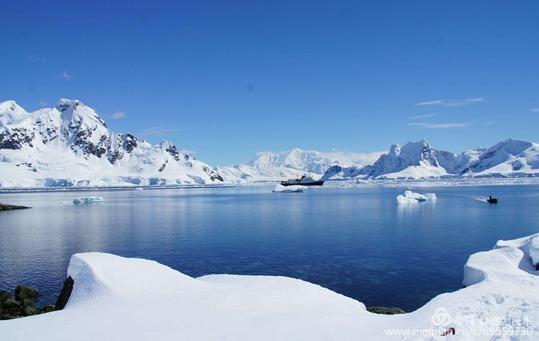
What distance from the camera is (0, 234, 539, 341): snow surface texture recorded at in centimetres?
1098

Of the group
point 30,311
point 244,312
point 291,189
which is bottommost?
point 30,311

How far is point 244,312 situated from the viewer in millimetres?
12961

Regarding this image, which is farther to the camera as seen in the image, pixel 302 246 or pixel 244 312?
pixel 302 246

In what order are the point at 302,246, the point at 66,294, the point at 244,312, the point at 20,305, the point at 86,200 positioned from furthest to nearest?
the point at 86,200, the point at 302,246, the point at 20,305, the point at 66,294, the point at 244,312

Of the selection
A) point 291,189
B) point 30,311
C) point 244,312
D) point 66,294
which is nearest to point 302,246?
point 66,294

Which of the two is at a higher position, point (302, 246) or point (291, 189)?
point (291, 189)

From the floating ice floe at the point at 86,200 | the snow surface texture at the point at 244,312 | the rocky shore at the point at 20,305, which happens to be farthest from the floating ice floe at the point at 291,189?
the snow surface texture at the point at 244,312

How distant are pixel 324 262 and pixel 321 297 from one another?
12.3 meters

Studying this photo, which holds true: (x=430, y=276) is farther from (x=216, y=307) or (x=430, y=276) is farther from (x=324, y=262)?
(x=216, y=307)

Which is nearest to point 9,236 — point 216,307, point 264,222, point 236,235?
point 236,235

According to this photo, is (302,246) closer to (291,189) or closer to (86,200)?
(86,200)

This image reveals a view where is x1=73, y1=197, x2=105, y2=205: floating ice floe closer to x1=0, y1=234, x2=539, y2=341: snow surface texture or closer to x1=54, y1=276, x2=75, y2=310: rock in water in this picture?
x1=54, y1=276, x2=75, y2=310: rock in water

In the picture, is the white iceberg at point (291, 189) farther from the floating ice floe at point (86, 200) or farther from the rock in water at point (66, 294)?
the rock in water at point (66, 294)

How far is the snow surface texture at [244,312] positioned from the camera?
10984mm
